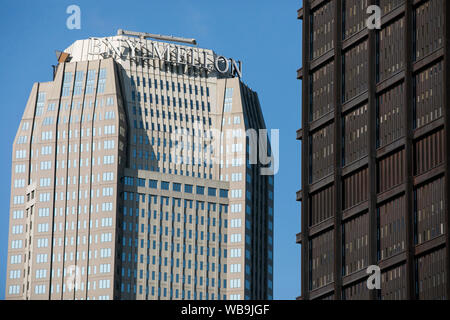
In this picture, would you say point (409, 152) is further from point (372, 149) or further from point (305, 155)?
point (305, 155)

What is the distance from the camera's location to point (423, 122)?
16212cm

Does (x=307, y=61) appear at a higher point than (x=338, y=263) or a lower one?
higher

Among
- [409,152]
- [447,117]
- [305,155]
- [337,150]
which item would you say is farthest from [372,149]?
[305,155]

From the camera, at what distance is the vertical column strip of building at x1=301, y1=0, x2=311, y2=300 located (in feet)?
583

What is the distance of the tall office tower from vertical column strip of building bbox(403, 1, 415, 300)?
0.11 meters

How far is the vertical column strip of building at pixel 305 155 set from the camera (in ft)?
583

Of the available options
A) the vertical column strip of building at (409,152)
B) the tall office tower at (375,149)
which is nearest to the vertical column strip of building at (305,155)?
the tall office tower at (375,149)

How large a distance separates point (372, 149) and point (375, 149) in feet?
1.11

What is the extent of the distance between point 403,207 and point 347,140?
15.4 meters

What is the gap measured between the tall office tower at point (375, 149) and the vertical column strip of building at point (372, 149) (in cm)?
11
